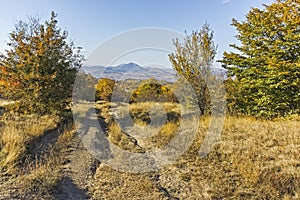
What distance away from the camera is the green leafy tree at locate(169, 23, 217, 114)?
34.0 feet

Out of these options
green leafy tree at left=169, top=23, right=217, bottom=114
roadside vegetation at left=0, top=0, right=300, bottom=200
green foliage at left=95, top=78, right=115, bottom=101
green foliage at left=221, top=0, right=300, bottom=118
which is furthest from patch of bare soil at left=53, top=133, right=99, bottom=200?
green foliage at left=95, top=78, right=115, bottom=101

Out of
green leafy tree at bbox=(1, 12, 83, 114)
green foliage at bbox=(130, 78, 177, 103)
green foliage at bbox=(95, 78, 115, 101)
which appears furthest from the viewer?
green foliage at bbox=(95, 78, 115, 101)

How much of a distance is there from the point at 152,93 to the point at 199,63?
4.45 m

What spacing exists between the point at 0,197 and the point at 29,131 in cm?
406

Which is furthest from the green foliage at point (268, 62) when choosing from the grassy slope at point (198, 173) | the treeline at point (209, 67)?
the grassy slope at point (198, 173)

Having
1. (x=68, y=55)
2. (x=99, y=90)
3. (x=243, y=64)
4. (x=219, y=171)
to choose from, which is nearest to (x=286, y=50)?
(x=243, y=64)

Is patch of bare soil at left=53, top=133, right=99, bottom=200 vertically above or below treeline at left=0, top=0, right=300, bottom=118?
below

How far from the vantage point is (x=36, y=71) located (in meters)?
9.25

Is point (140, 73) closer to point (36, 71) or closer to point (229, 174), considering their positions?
point (36, 71)

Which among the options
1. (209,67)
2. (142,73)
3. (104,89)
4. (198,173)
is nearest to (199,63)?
(209,67)

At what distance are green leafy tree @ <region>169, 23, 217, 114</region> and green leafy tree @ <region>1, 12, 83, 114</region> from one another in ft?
18.9

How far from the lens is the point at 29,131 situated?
6.88m

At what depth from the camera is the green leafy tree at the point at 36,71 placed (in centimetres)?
923

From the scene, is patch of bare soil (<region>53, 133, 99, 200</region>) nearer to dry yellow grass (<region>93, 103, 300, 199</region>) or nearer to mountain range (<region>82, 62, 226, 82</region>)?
dry yellow grass (<region>93, 103, 300, 199</region>)
